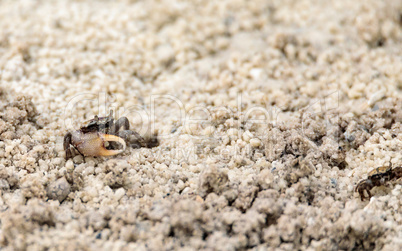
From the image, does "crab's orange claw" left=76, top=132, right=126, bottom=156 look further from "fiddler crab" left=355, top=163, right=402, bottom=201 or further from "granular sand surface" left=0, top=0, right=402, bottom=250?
"fiddler crab" left=355, top=163, right=402, bottom=201

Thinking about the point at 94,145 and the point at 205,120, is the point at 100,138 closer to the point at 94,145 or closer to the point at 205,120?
the point at 94,145

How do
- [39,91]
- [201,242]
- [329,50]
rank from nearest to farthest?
[201,242], [39,91], [329,50]

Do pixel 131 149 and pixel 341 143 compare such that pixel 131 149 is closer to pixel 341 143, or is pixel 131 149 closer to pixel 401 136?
pixel 341 143

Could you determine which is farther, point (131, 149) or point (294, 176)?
point (131, 149)

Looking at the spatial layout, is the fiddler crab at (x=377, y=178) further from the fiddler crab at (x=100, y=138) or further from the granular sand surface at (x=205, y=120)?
the fiddler crab at (x=100, y=138)

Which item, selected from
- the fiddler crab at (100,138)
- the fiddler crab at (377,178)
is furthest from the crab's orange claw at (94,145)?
the fiddler crab at (377,178)

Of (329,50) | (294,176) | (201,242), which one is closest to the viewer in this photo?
(201,242)

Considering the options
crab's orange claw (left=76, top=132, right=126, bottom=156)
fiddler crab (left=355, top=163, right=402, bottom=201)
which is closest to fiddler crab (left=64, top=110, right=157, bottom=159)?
crab's orange claw (left=76, top=132, right=126, bottom=156)

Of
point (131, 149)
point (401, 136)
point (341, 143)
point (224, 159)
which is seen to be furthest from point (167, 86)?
point (401, 136)
